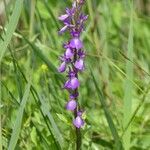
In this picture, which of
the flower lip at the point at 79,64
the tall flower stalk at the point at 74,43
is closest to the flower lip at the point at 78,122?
the tall flower stalk at the point at 74,43

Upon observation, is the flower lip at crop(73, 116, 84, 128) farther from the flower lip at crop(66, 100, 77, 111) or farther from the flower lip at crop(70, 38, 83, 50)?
the flower lip at crop(70, 38, 83, 50)

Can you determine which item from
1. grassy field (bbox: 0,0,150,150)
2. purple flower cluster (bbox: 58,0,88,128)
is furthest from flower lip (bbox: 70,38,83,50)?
grassy field (bbox: 0,0,150,150)

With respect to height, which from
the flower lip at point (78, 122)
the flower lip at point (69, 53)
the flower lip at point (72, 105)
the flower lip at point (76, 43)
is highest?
the flower lip at point (76, 43)

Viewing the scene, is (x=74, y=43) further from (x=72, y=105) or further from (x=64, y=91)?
(x=64, y=91)

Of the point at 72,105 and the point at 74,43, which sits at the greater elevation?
the point at 74,43

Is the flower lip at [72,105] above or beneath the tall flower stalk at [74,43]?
beneath

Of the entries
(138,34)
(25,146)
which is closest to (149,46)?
(138,34)

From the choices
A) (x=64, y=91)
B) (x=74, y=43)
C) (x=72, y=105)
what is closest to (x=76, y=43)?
(x=74, y=43)

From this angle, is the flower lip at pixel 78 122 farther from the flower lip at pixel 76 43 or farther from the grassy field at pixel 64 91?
the flower lip at pixel 76 43
